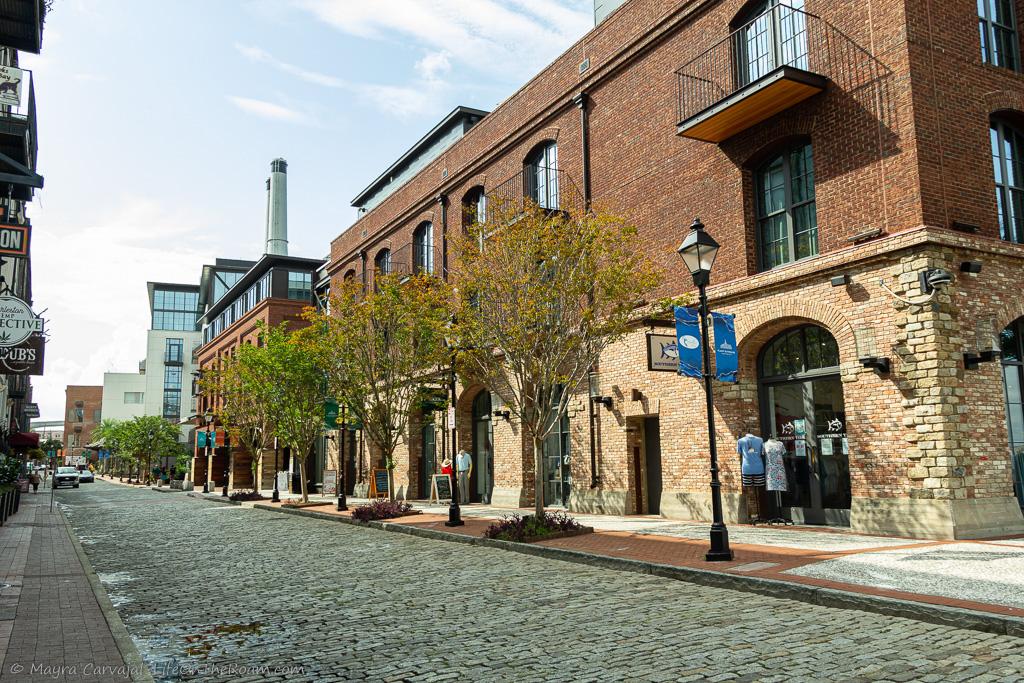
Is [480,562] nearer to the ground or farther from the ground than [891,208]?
nearer to the ground

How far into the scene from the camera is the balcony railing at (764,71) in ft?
45.4

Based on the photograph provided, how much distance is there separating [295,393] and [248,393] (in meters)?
4.37

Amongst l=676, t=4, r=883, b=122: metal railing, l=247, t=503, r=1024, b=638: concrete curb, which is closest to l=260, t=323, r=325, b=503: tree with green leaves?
l=247, t=503, r=1024, b=638: concrete curb

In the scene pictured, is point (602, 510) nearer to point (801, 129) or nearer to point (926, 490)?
point (926, 490)

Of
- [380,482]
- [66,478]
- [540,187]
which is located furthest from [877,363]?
[66,478]

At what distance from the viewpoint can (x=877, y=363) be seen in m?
12.6

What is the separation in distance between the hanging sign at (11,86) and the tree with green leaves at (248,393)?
12202 mm

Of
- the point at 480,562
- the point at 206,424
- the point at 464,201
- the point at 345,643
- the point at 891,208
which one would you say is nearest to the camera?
the point at 345,643

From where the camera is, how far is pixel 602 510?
61.3 feet

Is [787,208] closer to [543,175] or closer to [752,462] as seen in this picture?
[752,462]

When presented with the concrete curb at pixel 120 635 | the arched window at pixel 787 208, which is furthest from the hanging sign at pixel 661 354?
the concrete curb at pixel 120 635

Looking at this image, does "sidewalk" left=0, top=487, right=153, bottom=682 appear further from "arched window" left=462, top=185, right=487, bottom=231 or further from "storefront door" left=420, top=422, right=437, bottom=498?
"arched window" left=462, top=185, right=487, bottom=231

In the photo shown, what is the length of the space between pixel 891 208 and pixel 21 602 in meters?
13.2

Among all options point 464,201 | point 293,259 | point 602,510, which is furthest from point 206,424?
point 602,510
